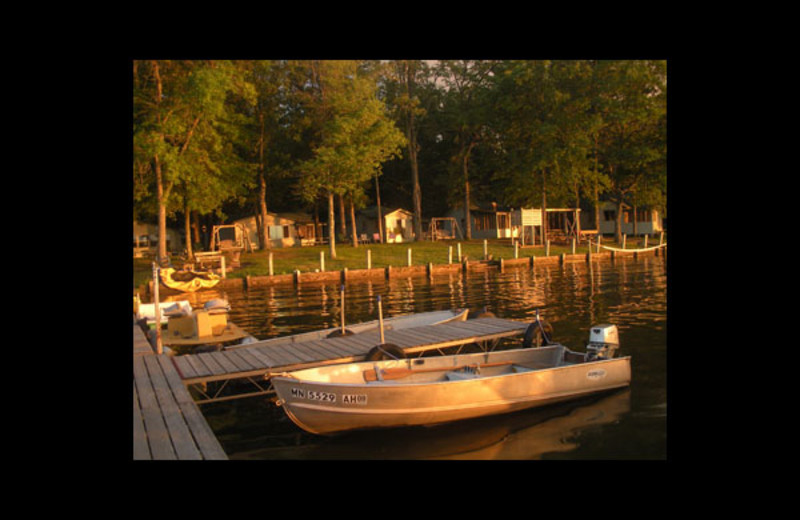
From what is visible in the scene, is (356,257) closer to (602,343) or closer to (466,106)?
(466,106)

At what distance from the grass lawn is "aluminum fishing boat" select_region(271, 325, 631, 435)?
949 inches

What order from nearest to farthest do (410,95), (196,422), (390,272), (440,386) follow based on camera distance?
(196,422)
(440,386)
(390,272)
(410,95)

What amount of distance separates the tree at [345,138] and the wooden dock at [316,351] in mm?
25725

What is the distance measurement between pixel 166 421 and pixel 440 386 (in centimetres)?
429

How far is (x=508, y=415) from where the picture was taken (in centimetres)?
1106

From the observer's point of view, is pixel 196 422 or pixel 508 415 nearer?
pixel 196 422

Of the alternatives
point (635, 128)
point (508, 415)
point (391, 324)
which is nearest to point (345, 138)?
point (391, 324)

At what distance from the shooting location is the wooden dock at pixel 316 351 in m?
11.8

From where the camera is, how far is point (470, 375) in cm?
1138

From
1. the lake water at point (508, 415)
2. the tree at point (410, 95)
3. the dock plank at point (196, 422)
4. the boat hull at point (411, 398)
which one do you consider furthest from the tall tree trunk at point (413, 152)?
the dock plank at point (196, 422)

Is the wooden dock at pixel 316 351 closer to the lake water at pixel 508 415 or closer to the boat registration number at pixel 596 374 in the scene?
the lake water at pixel 508 415

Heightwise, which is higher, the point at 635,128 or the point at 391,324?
the point at 635,128

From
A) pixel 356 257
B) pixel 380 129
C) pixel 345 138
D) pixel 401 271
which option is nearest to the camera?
pixel 401 271
